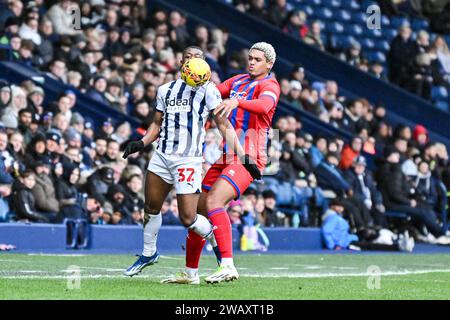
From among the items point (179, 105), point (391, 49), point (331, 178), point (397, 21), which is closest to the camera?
point (179, 105)

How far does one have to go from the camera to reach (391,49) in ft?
91.0

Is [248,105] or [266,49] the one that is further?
[266,49]

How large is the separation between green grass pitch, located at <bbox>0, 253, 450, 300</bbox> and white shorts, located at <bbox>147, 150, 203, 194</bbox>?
93cm

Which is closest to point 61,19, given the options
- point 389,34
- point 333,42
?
point 333,42

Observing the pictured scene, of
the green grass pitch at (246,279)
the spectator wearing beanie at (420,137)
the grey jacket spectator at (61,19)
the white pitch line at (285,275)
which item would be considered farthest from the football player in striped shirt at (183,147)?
the spectator wearing beanie at (420,137)

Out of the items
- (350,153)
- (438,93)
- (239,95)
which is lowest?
(239,95)

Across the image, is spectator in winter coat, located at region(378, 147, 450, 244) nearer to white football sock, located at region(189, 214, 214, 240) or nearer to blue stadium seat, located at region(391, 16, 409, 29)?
blue stadium seat, located at region(391, 16, 409, 29)

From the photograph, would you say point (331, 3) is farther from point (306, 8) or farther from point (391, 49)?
point (391, 49)

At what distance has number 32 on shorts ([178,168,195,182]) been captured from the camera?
10961mm

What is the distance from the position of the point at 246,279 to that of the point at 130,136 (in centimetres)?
815

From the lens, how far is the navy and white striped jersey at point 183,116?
36.2 ft

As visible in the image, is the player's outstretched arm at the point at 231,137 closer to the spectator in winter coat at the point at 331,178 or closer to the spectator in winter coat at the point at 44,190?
the spectator in winter coat at the point at 44,190

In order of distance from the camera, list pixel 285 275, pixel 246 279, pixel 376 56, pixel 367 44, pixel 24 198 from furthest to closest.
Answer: pixel 367 44 < pixel 376 56 < pixel 24 198 < pixel 285 275 < pixel 246 279

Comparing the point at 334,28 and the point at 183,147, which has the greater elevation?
the point at 334,28
